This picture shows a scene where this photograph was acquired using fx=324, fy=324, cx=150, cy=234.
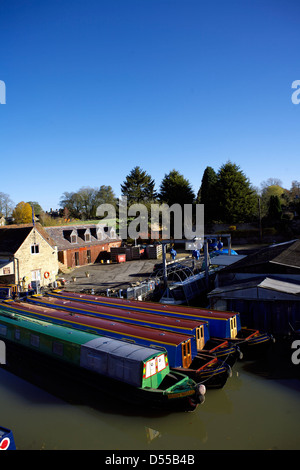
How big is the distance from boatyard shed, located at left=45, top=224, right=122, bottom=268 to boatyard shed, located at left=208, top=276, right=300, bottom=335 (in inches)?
978

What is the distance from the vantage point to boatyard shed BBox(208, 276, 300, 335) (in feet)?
54.9

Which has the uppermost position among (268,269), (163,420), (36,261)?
(268,269)

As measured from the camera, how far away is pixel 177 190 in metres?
58.7

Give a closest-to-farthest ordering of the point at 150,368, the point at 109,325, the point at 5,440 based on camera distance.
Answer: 1. the point at 5,440
2. the point at 150,368
3. the point at 109,325

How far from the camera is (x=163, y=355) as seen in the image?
38.2ft

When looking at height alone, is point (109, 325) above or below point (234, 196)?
below

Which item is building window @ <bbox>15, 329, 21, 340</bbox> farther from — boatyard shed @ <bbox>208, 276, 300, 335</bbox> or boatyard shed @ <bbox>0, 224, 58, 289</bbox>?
boatyard shed @ <bbox>0, 224, 58, 289</bbox>

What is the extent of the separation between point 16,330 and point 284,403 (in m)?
Result: 12.5

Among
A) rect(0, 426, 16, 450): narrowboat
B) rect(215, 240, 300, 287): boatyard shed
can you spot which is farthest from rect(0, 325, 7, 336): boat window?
rect(215, 240, 300, 287): boatyard shed

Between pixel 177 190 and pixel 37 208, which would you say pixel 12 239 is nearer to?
pixel 177 190

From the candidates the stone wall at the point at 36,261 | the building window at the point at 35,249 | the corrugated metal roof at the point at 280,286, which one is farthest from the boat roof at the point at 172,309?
the building window at the point at 35,249

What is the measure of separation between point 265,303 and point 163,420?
897 cm

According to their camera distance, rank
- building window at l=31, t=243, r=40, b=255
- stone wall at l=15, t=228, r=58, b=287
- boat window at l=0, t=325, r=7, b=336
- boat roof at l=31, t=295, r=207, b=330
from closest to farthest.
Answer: boat roof at l=31, t=295, r=207, b=330, boat window at l=0, t=325, r=7, b=336, stone wall at l=15, t=228, r=58, b=287, building window at l=31, t=243, r=40, b=255

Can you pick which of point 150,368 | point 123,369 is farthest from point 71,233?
point 150,368
